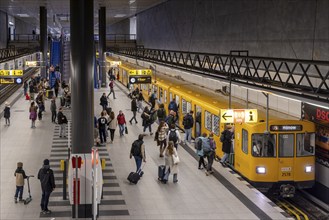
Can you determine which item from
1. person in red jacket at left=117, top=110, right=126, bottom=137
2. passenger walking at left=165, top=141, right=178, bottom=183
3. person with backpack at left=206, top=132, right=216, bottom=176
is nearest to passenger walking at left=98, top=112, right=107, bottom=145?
person in red jacket at left=117, top=110, right=126, bottom=137

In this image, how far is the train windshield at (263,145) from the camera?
55.3 ft

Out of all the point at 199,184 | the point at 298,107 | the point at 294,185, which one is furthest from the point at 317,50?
the point at 199,184

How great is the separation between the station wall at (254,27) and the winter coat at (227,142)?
3739 mm

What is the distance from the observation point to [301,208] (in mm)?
16484

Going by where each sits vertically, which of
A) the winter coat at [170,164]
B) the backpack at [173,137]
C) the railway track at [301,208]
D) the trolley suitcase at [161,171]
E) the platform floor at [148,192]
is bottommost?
the railway track at [301,208]

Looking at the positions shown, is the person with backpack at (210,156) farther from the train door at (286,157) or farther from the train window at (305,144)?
the train window at (305,144)

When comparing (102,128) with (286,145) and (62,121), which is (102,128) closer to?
(62,121)

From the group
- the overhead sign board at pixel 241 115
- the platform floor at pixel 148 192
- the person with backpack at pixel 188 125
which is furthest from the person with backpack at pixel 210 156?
the person with backpack at pixel 188 125

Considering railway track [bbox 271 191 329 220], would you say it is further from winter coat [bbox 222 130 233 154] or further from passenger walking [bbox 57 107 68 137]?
passenger walking [bbox 57 107 68 137]

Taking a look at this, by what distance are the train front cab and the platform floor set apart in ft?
2.71

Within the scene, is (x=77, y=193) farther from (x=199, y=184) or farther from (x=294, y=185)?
(x=294, y=185)

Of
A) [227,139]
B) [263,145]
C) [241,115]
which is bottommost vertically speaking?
[227,139]

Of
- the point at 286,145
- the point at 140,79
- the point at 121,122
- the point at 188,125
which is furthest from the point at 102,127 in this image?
the point at 140,79

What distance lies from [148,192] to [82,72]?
4074mm
